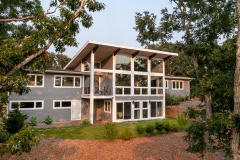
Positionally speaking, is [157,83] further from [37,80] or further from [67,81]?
[37,80]

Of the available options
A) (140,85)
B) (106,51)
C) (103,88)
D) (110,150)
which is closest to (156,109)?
(140,85)

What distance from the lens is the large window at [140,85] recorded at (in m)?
18.5

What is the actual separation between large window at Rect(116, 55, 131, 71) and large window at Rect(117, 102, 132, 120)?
3634mm

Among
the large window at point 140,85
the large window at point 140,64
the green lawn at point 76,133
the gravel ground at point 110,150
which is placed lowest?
the green lawn at point 76,133

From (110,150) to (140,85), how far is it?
1162 centimetres

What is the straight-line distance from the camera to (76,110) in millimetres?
17688

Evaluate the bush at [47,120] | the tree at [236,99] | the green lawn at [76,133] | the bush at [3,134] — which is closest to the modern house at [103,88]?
the bush at [47,120]

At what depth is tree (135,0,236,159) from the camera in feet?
15.6

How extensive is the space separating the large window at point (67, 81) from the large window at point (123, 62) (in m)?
4.31

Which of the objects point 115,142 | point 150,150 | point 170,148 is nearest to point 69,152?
point 115,142

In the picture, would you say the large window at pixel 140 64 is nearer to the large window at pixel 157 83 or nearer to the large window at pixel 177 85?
the large window at pixel 157 83

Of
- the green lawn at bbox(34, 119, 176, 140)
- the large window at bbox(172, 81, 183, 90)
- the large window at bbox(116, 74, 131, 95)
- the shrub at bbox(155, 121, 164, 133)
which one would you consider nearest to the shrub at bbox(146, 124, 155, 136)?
the shrub at bbox(155, 121, 164, 133)

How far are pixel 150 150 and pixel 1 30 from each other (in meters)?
12.3

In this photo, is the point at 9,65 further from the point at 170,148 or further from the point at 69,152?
the point at 170,148
